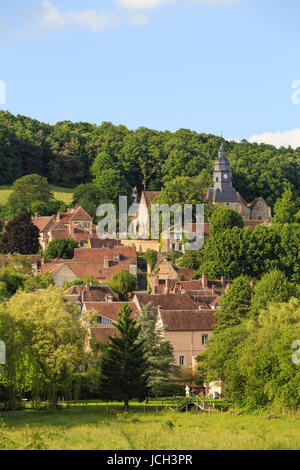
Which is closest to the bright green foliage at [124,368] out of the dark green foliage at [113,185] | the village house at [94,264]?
the village house at [94,264]

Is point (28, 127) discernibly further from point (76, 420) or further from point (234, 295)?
point (76, 420)

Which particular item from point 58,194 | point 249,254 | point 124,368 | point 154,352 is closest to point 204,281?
point 249,254

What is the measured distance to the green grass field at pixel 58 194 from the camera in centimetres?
11019

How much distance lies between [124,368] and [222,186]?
6375 cm

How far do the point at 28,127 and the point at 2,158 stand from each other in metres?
18.2

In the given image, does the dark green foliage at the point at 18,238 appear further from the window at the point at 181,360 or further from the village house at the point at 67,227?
the window at the point at 181,360


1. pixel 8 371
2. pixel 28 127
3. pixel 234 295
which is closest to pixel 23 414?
pixel 8 371

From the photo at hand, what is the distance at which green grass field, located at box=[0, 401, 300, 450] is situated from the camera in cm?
2303

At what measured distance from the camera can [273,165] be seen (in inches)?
4838

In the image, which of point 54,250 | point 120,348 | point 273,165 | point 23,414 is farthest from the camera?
point 273,165

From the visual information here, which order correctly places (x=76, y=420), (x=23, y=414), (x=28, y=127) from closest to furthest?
(x=76, y=420), (x=23, y=414), (x=28, y=127)

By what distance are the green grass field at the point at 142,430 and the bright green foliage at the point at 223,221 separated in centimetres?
3503

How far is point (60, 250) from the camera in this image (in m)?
77.6

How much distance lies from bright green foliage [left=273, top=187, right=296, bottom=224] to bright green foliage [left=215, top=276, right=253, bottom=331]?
44858 millimetres
